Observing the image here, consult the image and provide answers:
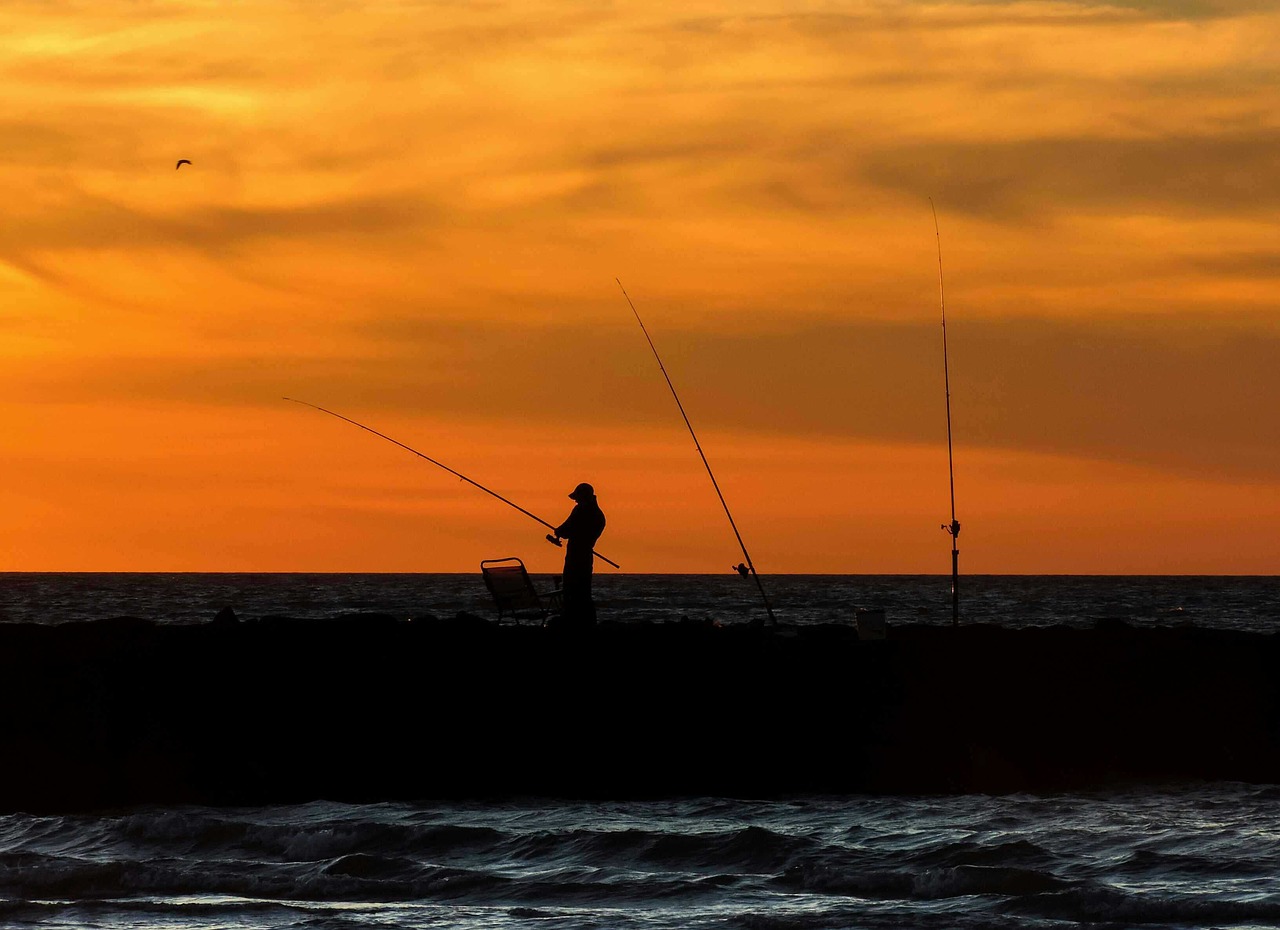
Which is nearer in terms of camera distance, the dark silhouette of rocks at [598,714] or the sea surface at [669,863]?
the sea surface at [669,863]

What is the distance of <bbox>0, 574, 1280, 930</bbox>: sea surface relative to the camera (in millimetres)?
9688

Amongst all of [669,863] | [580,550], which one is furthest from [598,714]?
[669,863]

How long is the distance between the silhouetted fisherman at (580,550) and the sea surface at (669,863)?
4.90 feet

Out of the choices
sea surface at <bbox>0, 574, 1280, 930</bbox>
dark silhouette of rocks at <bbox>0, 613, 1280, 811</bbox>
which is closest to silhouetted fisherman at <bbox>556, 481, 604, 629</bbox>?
dark silhouette of rocks at <bbox>0, 613, 1280, 811</bbox>

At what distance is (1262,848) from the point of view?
10.9 metres

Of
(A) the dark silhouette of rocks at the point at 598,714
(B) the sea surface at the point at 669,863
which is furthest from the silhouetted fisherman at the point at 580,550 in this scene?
(B) the sea surface at the point at 669,863

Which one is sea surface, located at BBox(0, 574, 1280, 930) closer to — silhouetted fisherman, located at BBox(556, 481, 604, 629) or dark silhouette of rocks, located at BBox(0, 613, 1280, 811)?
dark silhouette of rocks, located at BBox(0, 613, 1280, 811)

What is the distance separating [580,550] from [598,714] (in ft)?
4.28

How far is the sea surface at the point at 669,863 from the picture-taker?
31.8 feet

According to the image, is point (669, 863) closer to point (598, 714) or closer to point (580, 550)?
point (598, 714)

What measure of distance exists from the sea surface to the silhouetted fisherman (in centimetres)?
149

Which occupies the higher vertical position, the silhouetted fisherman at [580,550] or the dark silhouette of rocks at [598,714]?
the silhouetted fisherman at [580,550]

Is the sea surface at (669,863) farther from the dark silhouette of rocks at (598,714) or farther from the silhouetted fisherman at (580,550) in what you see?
the silhouetted fisherman at (580,550)

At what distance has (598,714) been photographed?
1342 centimetres
